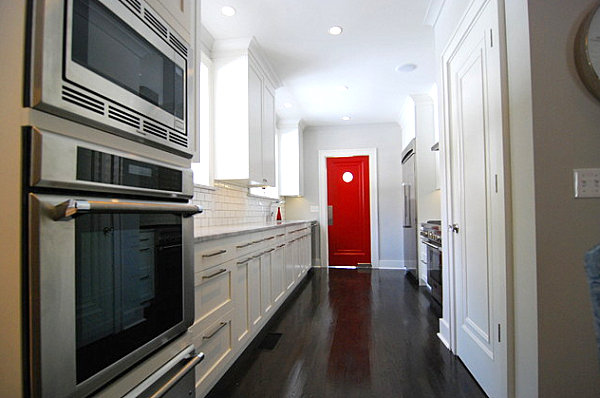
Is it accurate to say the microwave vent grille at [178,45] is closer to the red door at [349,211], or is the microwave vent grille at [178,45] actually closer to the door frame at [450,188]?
the door frame at [450,188]

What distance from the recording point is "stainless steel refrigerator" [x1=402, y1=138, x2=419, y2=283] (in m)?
4.54

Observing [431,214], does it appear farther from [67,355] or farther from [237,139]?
[67,355]

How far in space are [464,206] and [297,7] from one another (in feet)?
6.63

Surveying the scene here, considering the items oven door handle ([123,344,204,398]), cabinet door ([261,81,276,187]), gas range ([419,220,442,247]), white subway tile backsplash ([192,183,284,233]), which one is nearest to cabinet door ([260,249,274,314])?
white subway tile backsplash ([192,183,284,233])

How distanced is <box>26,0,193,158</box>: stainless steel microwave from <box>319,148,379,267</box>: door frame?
4.83 metres

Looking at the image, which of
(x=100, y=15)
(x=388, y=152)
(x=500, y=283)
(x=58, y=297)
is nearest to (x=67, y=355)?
(x=58, y=297)

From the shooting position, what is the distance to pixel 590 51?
124 centimetres

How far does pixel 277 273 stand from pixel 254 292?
71cm

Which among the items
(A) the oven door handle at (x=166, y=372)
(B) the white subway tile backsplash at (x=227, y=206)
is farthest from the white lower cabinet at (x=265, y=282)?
(A) the oven door handle at (x=166, y=372)

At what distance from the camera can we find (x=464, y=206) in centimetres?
210

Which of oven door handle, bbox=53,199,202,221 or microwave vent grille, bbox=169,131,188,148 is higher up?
microwave vent grille, bbox=169,131,188,148

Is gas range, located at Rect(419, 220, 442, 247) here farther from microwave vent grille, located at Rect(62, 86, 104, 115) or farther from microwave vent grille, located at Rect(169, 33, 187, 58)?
microwave vent grille, located at Rect(62, 86, 104, 115)

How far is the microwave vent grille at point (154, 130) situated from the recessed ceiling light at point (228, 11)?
1.97 m

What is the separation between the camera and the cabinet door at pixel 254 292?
7.56 ft
